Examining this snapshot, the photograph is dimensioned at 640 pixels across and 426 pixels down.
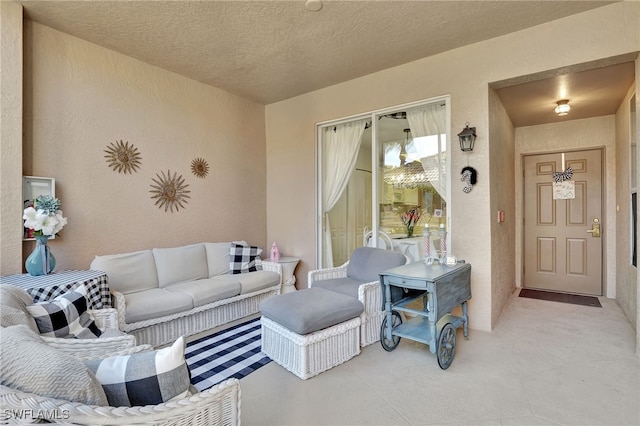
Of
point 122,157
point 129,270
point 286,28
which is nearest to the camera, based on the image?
point 286,28

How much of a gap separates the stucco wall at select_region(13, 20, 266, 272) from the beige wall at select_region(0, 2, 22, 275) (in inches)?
7.5

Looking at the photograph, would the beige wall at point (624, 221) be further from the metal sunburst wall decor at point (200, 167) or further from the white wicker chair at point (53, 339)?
the metal sunburst wall decor at point (200, 167)

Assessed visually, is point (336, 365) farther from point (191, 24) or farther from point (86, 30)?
point (86, 30)

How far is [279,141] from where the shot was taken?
4539mm

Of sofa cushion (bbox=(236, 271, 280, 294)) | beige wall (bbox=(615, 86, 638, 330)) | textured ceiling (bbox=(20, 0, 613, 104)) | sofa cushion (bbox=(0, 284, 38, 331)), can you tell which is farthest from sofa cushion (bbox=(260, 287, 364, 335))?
beige wall (bbox=(615, 86, 638, 330))

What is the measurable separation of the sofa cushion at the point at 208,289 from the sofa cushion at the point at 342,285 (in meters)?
0.90

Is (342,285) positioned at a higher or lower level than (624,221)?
lower

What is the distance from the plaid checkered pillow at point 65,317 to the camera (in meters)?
1.57

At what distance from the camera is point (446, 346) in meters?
2.35

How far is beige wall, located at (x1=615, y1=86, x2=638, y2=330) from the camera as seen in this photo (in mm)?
3221

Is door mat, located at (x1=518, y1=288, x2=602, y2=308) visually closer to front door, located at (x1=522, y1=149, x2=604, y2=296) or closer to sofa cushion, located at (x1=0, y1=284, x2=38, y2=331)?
front door, located at (x1=522, y1=149, x2=604, y2=296)

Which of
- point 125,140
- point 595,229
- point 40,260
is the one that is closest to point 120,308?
point 40,260

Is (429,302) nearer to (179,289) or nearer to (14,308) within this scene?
(179,289)

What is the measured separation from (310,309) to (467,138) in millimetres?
2161
